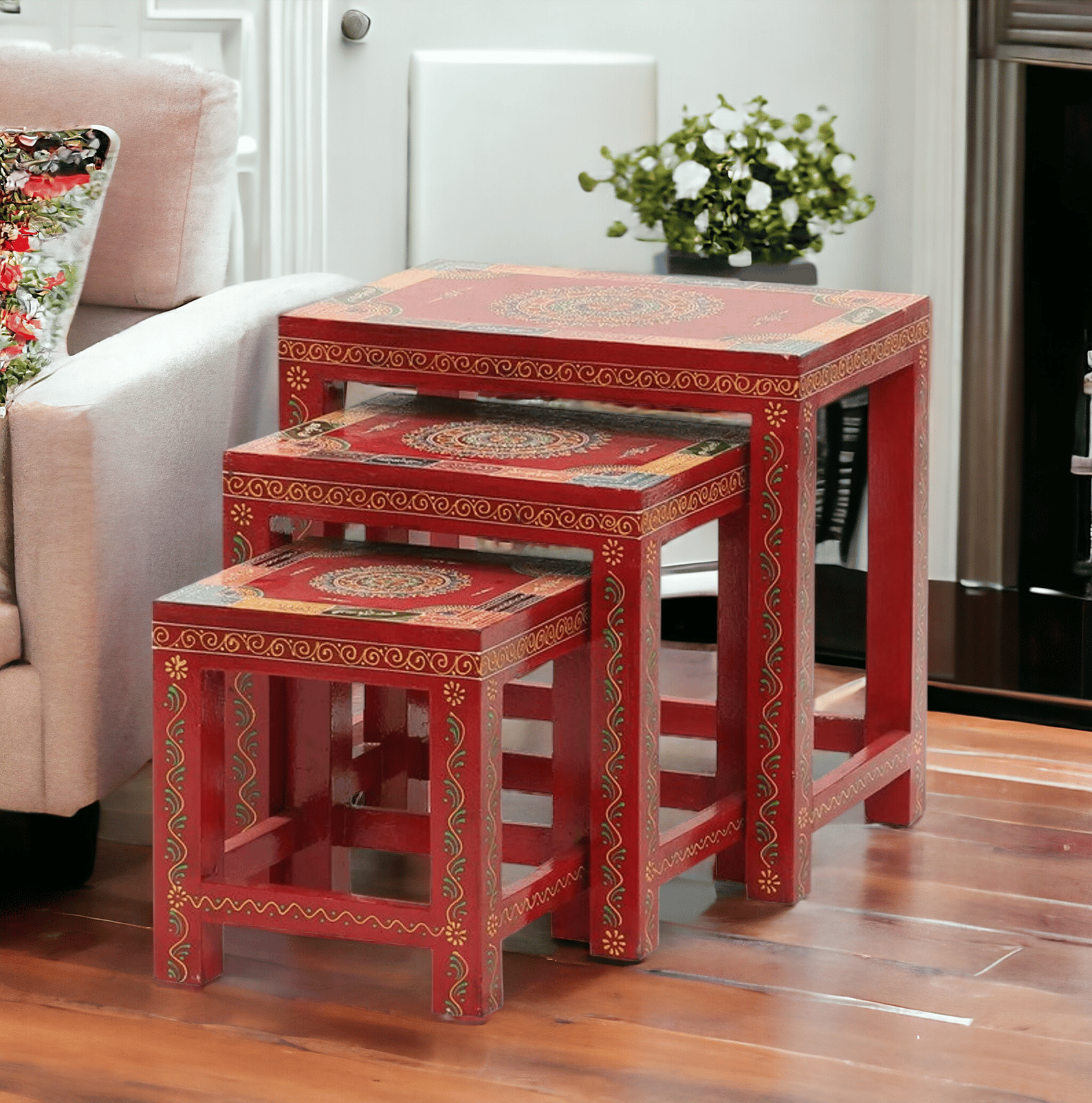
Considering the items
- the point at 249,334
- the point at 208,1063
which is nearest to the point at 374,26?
the point at 249,334

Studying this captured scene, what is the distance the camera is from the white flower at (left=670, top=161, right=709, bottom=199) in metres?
2.71

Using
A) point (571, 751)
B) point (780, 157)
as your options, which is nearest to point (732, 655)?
point (571, 751)

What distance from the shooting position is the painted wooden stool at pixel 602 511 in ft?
5.74

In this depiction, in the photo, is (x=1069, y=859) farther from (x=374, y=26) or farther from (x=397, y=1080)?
(x=374, y=26)

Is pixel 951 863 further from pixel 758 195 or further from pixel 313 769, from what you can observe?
pixel 758 195

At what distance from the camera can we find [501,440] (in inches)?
74.5

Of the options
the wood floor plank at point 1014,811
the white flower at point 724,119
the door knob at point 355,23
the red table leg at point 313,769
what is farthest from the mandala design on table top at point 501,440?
the door knob at point 355,23

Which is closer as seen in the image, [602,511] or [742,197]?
[602,511]

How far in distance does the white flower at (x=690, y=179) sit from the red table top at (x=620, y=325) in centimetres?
51

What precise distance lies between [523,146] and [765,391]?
4.31 feet

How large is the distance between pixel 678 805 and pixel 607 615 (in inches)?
15.3

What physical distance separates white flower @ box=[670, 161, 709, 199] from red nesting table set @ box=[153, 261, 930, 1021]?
21.0 inches

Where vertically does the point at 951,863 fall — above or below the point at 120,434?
below

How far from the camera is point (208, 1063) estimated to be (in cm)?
164
